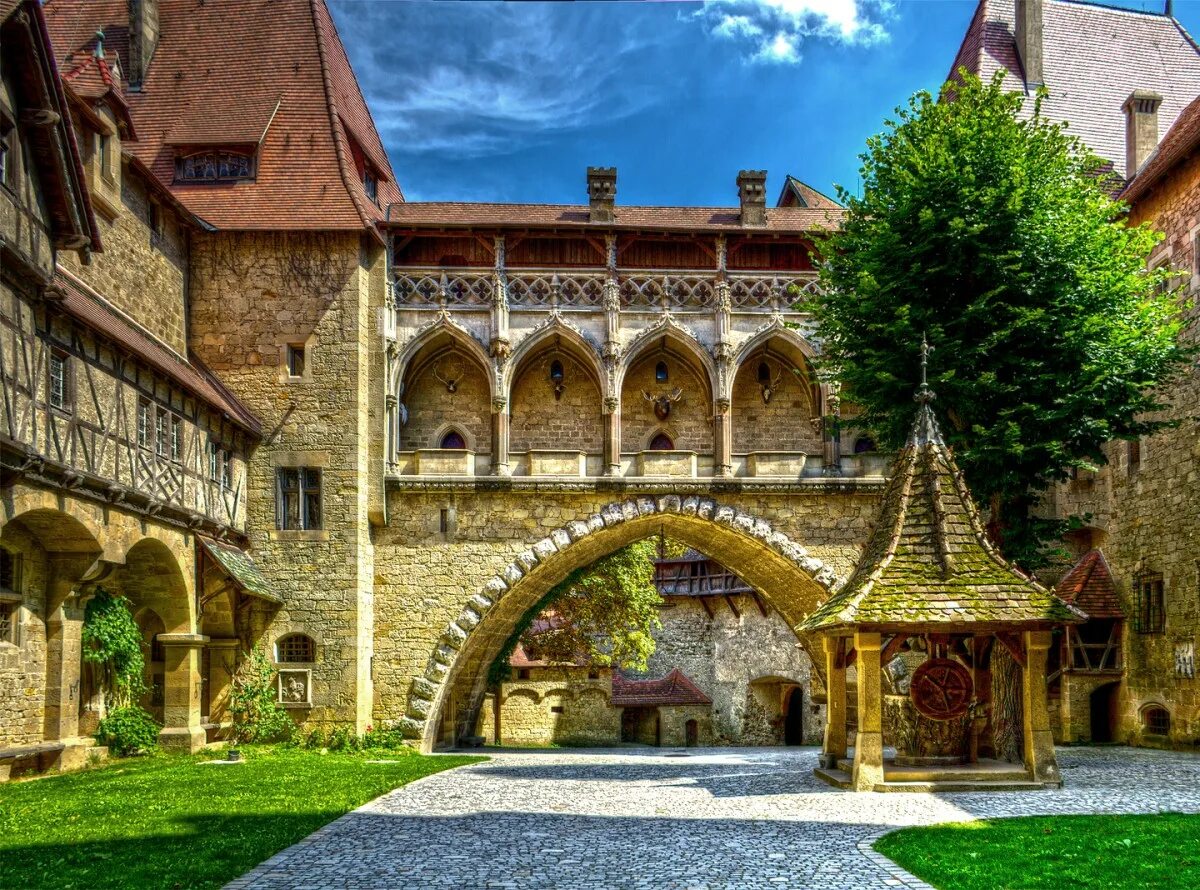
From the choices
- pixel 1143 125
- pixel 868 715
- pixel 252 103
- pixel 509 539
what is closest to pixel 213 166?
pixel 252 103

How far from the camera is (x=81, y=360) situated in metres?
16.9

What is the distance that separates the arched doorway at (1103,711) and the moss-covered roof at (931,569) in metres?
12.7

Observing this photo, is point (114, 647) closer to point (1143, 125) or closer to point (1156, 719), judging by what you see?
point (1156, 719)

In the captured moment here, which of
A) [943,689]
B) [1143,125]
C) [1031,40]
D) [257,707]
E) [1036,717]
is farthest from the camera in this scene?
[1031,40]

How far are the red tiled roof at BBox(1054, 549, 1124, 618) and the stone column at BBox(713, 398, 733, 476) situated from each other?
7.02 meters

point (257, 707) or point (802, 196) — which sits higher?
point (802, 196)

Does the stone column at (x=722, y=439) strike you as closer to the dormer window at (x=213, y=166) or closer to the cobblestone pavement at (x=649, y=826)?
the cobblestone pavement at (x=649, y=826)

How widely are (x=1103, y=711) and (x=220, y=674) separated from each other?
1708cm

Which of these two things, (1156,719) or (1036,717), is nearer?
(1036,717)

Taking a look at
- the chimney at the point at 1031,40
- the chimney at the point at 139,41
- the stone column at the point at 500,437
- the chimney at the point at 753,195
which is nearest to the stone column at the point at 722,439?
the chimney at the point at 753,195

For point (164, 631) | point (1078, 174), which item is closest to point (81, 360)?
point (164, 631)

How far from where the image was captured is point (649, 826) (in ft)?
40.5

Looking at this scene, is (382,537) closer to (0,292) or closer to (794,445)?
(794,445)

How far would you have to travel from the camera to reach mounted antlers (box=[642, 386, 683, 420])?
2761 cm
